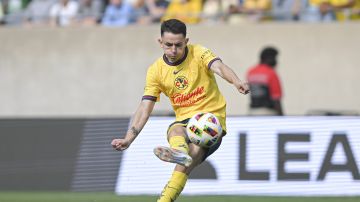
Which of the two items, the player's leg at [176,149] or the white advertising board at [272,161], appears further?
the white advertising board at [272,161]

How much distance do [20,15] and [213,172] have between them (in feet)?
22.7

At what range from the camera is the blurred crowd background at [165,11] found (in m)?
18.9

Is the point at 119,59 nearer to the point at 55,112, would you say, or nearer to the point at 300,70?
the point at 55,112

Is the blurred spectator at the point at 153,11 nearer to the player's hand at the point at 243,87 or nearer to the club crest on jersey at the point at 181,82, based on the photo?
the club crest on jersey at the point at 181,82

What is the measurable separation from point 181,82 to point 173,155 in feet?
3.33

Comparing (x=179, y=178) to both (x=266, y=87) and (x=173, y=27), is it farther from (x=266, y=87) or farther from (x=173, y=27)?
(x=266, y=87)

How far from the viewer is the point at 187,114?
10734mm

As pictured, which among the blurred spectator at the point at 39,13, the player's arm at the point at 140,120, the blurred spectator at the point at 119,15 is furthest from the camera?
the blurred spectator at the point at 39,13

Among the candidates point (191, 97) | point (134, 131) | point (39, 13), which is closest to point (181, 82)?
point (191, 97)

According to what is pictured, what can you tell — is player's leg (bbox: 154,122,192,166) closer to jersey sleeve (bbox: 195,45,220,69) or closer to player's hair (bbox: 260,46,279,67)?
jersey sleeve (bbox: 195,45,220,69)

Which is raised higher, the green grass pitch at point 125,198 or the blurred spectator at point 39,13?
the blurred spectator at point 39,13

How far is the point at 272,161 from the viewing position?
48.3 feet

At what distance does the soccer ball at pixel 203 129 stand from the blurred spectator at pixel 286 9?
8751 mm

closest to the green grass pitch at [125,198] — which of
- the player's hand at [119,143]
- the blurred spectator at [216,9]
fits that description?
the player's hand at [119,143]
